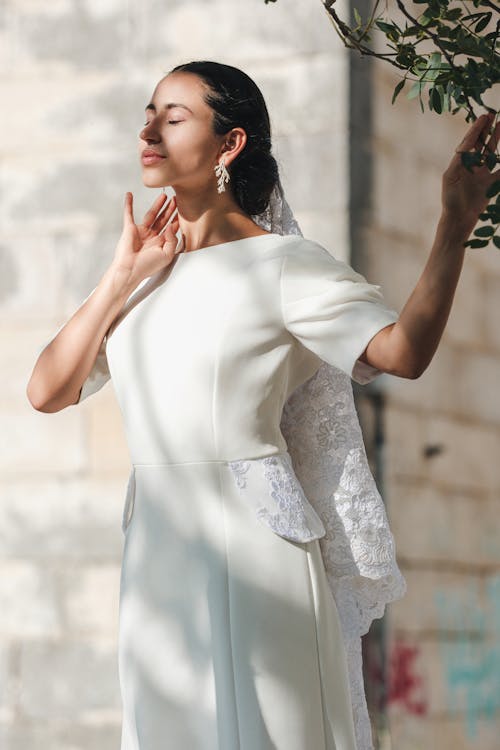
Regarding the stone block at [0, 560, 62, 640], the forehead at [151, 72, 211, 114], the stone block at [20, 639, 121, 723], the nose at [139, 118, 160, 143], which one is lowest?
the stone block at [20, 639, 121, 723]

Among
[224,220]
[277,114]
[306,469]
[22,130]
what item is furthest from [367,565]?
[22,130]

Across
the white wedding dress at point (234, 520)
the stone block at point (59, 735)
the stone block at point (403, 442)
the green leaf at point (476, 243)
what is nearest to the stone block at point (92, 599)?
the stone block at point (59, 735)

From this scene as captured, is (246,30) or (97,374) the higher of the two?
(246,30)

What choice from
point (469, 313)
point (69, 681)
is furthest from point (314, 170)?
point (69, 681)

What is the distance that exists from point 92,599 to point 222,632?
83.1 inches

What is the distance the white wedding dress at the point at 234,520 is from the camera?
8.09ft

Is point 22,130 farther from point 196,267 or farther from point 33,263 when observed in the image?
point 196,267

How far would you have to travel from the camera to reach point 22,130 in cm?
478

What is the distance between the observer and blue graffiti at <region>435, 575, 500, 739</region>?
5027 millimetres

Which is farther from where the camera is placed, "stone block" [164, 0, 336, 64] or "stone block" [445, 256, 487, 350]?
"stone block" [445, 256, 487, 350]

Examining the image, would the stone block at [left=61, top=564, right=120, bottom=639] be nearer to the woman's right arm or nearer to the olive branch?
the woman's right arm

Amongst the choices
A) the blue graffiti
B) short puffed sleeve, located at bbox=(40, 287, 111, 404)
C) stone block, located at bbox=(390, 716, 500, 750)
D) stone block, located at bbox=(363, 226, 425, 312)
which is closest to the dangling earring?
short puffed sleeve, located at bbox=(40, 287, 111, 404)

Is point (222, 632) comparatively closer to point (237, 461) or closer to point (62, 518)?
point (237, 461)

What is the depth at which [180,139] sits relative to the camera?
2.67 metres
